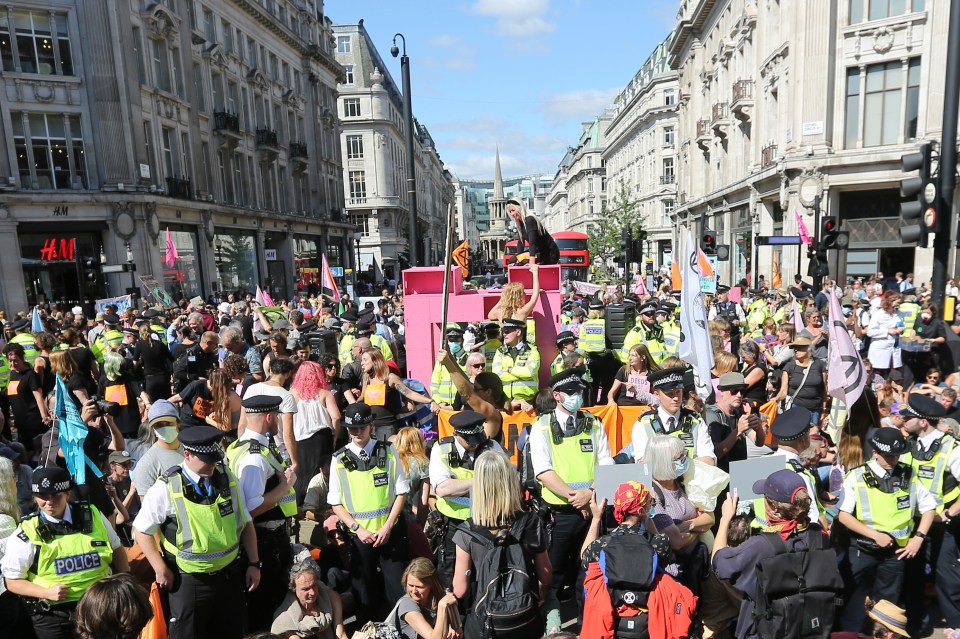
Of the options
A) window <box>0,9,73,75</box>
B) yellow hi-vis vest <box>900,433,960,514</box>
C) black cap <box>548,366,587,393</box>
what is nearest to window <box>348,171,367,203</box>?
window <box>0,9,73,75</box>

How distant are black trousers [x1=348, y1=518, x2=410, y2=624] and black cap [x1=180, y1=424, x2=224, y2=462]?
4.20 ft

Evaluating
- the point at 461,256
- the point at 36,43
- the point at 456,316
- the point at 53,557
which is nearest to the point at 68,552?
the point at 53,557

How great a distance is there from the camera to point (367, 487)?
4.39m

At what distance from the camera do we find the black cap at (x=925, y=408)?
14.1 ft

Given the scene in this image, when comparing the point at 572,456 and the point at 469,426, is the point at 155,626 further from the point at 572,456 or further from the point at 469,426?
the point at 572,456

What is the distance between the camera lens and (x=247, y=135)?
32.1 meters

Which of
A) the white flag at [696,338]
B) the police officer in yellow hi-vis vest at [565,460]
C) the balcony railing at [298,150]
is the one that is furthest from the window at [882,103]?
the balcony railing at [298,150]

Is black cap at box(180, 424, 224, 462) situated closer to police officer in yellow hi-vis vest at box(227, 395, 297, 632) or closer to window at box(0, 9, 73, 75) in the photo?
police officer in yellow hi-vis vest at box(227, 395, 297, 632)

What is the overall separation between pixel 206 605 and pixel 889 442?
4.52 meters

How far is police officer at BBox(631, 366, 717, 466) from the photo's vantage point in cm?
437

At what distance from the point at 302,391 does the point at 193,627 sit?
105 inches

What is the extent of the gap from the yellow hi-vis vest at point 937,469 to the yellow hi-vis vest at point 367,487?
3.67 meters

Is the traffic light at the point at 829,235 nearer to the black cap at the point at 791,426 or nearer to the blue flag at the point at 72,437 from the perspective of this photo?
the black cap at the point at 791,426

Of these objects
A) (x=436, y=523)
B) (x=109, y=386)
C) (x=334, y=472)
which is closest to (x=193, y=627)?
(x=334, y=472)
